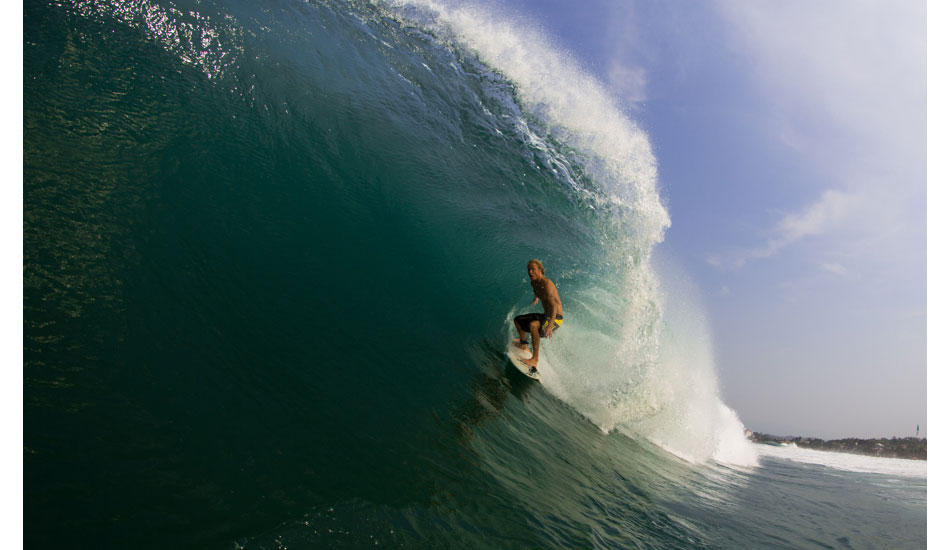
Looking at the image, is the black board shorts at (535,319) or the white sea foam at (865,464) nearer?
the black board shorts at (535,319)

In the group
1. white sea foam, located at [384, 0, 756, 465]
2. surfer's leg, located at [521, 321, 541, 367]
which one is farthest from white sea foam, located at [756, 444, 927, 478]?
surfer's leg, located at [521, 321, 541, 367]

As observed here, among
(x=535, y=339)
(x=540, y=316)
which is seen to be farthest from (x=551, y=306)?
(x=535, y=339)

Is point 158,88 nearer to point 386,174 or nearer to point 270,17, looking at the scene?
point 386,174

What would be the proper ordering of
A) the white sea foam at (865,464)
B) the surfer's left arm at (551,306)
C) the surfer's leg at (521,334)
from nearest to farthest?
the surfer's left arm at (551,306) < the surfer's leg at (521,334) < the white sea foam at (865,464)

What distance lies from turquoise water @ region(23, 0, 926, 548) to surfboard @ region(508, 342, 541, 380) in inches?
7.4

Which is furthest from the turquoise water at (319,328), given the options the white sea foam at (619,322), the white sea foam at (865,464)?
the white sea foam at (865,464)

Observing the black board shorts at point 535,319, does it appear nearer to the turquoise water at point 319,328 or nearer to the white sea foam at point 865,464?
the turquoise water at point 319,328

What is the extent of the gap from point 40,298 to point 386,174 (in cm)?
519

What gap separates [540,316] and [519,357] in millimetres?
754

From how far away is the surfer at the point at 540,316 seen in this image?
623 centimetres

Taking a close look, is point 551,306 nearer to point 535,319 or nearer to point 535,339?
point 535,319

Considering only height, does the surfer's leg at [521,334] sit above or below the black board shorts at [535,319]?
below

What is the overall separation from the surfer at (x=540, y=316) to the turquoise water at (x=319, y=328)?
0.50m

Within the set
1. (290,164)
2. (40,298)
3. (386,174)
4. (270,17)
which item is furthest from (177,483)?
(270,17)
